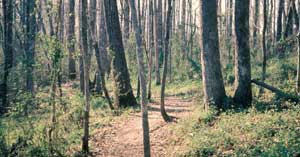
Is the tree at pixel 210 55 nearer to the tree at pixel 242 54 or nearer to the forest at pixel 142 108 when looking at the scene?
the forest at pixel 142 108

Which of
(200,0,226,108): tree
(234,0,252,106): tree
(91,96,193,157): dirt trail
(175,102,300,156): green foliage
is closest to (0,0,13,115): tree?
(91,96,193,157): dirt trail

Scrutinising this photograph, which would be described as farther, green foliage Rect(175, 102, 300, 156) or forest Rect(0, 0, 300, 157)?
forest Rect(0, 0, 300, 157)

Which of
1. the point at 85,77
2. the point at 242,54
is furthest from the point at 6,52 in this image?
the point at 242,54

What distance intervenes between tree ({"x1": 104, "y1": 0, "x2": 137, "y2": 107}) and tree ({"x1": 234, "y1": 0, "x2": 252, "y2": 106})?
13.6ft

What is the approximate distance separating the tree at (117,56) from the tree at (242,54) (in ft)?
13.6

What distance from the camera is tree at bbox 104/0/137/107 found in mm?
12664

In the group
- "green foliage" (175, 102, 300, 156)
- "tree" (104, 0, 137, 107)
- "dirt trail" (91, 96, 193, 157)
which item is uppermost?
"tree" (104, 0, 137, 107)

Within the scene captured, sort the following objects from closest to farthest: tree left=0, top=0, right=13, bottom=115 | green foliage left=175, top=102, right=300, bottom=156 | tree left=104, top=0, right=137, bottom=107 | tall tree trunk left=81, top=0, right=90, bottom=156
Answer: green foliage left=175, top=102, right=300, bottom=156 → tall tree trunk left=81, top=0, right=90, bottom=156 → tree left=0, top=0, right=13, bottom=115 → tree left=104, top=0, right=137, bottom=107

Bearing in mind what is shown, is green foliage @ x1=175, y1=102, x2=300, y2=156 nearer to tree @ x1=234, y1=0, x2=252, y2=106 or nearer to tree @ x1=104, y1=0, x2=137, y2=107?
tree @ x1=234, y1=0, x2=252, y2=106

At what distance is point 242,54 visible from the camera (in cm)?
1025

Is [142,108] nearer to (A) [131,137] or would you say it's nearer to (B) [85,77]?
(B) [85,77]

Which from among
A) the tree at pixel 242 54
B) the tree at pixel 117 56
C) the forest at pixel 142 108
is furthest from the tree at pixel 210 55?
the tree at pixel 117 56

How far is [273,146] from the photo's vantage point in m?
6.71

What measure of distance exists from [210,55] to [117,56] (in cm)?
393
